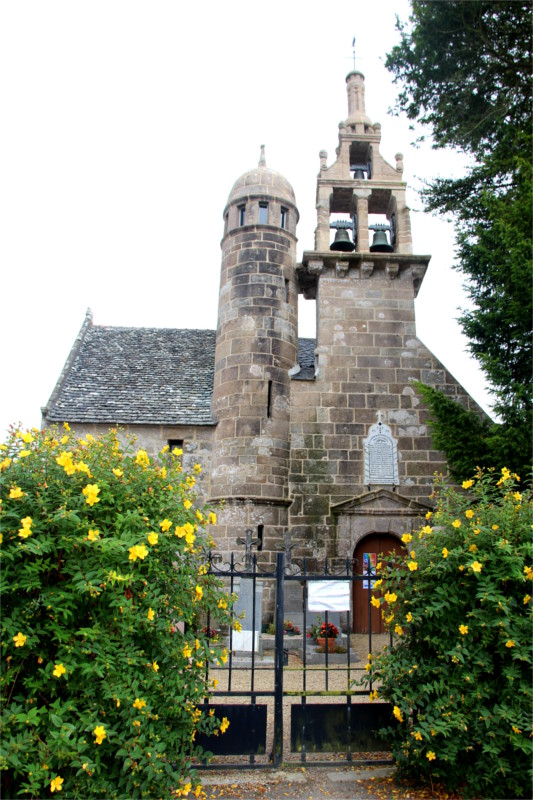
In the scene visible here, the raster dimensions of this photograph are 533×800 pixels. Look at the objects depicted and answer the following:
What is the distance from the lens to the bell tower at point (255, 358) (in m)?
12.3

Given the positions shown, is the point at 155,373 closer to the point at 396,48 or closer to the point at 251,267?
the point at 251,267

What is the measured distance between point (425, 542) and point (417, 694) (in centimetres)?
128

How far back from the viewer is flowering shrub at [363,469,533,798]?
4.42 meters

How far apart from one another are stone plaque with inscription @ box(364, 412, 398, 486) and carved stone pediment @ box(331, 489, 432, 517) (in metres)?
0.35

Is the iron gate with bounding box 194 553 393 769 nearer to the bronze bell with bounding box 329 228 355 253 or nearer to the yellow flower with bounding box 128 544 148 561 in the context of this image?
the yellow flower with bounding box 128 544 148 561

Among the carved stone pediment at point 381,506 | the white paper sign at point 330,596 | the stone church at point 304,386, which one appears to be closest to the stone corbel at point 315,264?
the stone church at point 304,386

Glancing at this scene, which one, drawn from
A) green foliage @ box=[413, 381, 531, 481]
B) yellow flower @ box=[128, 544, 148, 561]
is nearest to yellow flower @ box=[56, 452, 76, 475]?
yellow flower @ box=[128, 544, 148, 561]

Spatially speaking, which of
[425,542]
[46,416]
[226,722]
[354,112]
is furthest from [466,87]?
[226,722]

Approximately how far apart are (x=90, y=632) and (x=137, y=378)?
11828mm

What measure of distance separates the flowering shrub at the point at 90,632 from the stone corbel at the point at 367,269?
1099 cm

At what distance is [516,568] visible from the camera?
4531mm

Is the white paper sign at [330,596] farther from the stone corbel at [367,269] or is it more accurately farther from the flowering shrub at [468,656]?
the stone corbel at [367,269]

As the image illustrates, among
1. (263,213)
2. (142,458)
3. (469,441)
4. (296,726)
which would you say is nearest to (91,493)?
(142,458)

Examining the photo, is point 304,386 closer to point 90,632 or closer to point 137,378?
point 137,378
